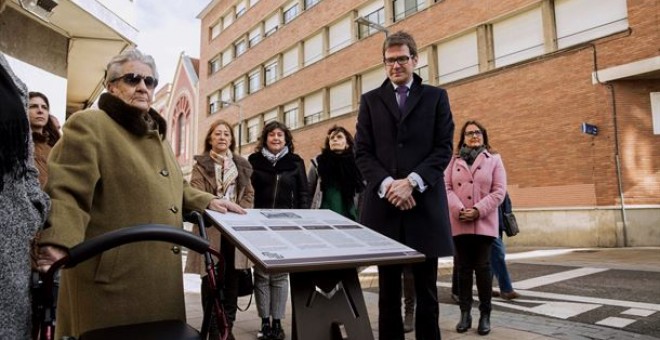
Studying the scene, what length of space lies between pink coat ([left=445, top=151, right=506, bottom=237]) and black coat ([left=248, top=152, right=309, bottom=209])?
1.55 meters

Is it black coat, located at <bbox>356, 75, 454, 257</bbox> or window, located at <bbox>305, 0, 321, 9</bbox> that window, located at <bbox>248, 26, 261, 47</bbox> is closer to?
window, located at <bbox>305, 0, 321, 9</bbox>

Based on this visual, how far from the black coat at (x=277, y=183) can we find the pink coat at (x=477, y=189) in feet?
5.07

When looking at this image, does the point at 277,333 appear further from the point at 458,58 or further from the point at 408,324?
the point at 458,58

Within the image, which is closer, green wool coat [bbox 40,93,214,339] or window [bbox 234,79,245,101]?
green wool coat [bbox 40,93,214,339]

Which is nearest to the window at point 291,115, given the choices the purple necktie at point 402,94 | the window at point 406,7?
the window at point 406,7

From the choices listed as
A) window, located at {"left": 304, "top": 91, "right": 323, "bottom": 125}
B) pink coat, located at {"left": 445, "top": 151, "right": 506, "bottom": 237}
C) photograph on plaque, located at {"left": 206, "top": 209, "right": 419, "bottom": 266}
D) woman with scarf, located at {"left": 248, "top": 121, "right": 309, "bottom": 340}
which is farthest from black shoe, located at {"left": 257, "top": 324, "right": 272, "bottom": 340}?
window, located at {"left": 304, "top": 91, "right": 323, "bottom": 125}

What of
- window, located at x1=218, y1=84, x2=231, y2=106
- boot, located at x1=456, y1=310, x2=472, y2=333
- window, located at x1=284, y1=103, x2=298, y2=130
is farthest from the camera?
window, located at x1=218, y1=84, x2=231, y2=106

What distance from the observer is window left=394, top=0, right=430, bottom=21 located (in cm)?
1998

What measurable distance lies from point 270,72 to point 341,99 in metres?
8.32

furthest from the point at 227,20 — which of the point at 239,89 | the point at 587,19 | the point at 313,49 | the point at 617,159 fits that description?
the point at 617,159

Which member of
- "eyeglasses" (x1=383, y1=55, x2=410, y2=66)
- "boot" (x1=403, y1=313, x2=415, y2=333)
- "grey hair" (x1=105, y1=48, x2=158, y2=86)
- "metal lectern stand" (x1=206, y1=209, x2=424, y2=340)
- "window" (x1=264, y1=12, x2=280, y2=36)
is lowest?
"boot" (x1=403, y1=313, x2=415, y2=333)

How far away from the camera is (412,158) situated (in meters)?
2.98

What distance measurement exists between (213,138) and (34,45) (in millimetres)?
4732

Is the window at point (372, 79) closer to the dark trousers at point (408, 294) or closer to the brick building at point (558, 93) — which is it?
the brick building at point (558, 93)
